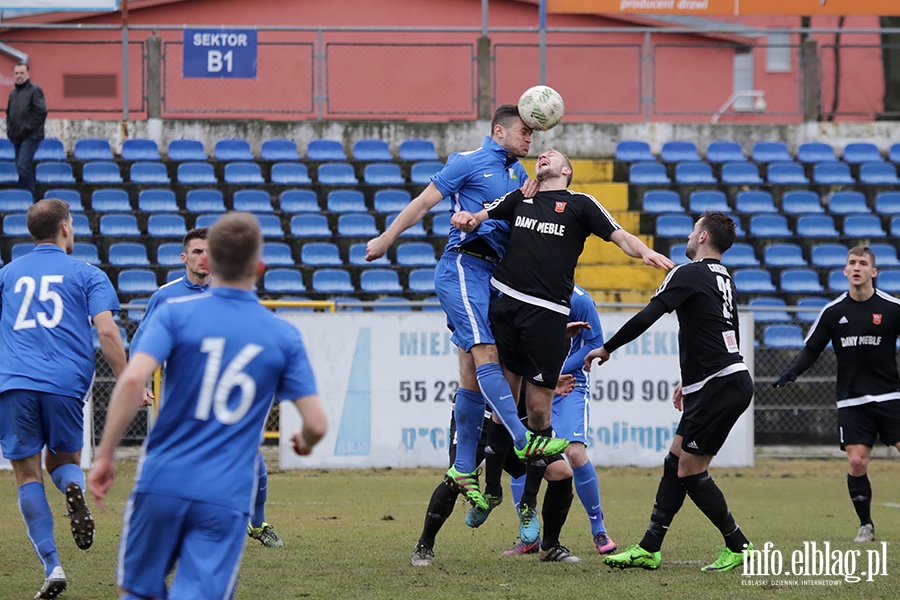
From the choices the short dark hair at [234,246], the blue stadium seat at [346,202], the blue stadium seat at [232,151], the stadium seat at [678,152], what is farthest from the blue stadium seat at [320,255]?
the short dark hair at [234,246]

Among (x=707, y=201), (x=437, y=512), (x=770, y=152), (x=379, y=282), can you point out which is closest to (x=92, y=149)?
(x=379, y=282)

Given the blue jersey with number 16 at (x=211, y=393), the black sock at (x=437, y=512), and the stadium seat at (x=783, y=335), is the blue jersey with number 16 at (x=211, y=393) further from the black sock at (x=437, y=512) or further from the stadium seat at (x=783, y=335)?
the stadium seat at (x=783, y=335)

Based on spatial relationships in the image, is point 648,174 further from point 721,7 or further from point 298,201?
point 298,201

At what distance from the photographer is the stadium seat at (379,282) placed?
17.9 meters

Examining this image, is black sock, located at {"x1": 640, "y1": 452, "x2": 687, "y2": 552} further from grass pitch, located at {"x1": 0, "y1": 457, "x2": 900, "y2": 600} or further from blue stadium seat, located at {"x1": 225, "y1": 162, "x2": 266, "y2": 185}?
blue stadium seat, located at {"x1": 225, "y1": 162, "x2": 266, "y2": 185}

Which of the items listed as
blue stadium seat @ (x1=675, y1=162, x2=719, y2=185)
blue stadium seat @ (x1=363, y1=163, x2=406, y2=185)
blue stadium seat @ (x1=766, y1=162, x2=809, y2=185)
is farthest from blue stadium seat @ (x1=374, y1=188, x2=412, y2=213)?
blue stadium seat @ (x1=766, y1=162, x2=809, y2=185)

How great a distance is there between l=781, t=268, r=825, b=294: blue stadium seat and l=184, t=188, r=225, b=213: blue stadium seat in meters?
8.58

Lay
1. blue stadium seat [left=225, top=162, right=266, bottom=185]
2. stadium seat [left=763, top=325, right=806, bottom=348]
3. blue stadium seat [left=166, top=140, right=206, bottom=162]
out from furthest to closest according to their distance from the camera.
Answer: blue stadium seat [left=166, top=140, right=206, bottom=162] < blue stadium seat [left=225, top=162, right=266, bottom=185] < stadium seat [left=763, top=325, right=806, bottom=348]

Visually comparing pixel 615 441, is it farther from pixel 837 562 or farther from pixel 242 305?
pixel 242 305

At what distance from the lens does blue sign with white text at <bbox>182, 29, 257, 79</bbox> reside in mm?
20672

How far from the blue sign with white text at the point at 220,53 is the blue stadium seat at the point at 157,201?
8.30ft

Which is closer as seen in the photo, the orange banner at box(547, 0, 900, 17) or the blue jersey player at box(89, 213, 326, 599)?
the blue jersey player at box(89, 213, 326, 599)

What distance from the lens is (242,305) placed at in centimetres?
458

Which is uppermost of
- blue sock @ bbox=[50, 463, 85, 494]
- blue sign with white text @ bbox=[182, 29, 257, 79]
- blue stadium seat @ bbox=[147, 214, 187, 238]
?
blue sign with white text @ bbox=[182, 29, 257, 79]
